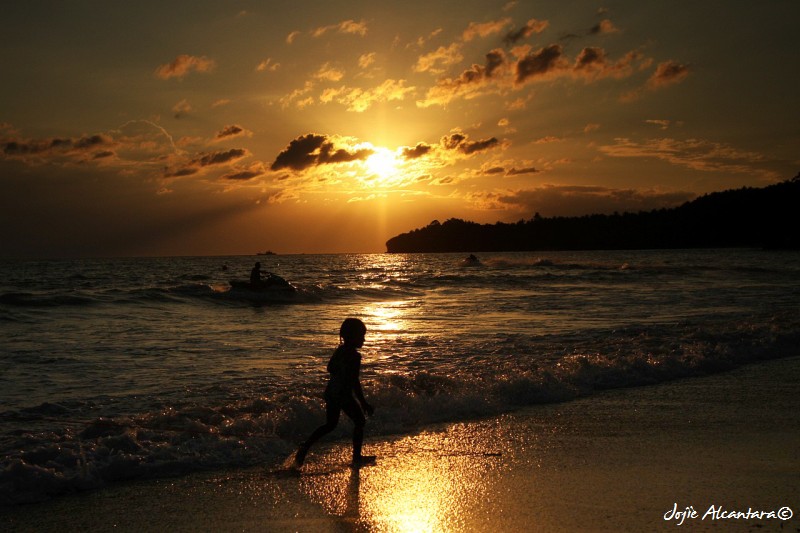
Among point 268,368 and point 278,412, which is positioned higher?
point 278,412

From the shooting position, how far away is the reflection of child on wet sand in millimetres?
6941

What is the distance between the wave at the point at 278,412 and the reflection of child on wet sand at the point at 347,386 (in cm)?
96

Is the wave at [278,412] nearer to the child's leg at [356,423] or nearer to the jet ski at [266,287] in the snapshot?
the child's leg at [356,423]

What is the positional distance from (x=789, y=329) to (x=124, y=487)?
54.2ft

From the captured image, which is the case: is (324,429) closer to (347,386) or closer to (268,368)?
(347,386)

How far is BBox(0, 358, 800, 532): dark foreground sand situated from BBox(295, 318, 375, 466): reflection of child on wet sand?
0.98 feet

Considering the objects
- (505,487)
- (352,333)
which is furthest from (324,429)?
(505,487)

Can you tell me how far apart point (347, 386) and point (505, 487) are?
1997mm

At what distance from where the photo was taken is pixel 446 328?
65.8ft

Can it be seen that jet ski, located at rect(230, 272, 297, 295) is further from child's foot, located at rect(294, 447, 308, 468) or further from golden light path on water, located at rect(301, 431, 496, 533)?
child's foot, located at rect(294, 447, 308, 468)

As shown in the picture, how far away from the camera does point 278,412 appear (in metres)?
8.79

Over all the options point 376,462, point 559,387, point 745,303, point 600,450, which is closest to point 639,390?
point 559,387

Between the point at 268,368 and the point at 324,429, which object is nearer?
the point at 324,429

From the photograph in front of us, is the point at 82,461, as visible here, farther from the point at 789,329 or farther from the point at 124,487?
the point at 789,329
